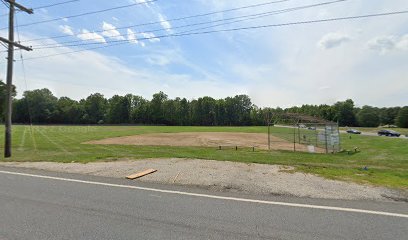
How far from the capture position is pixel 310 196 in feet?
22.1

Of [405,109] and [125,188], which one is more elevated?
[405,109]

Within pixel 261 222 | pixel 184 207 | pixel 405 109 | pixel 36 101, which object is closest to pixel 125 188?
pixel 184 207

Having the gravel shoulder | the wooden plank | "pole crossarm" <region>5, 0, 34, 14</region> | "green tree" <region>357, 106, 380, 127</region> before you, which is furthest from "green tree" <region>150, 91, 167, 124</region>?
the wooden plank

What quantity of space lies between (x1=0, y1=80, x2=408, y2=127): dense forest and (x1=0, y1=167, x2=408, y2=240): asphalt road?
105502 mm

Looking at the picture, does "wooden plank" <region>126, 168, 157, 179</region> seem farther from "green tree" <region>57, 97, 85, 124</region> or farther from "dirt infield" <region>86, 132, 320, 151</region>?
"green tree" <region>57, 97, 85, 124</region>

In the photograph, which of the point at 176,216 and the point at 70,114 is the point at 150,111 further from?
the point at 176,216

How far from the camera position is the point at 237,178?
8625 millimetres

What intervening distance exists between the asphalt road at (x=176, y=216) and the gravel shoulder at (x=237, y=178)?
0.61m

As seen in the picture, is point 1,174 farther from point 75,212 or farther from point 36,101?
point 36,101

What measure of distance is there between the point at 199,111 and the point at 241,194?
4604 inches

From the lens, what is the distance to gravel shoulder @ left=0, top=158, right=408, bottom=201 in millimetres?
7062

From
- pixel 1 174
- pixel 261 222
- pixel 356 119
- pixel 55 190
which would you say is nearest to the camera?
pixel 261 222

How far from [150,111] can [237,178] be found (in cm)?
11397

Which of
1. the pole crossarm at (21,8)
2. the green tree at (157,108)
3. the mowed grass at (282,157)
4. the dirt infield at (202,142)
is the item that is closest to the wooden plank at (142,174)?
the mowed grass at (282,157)
